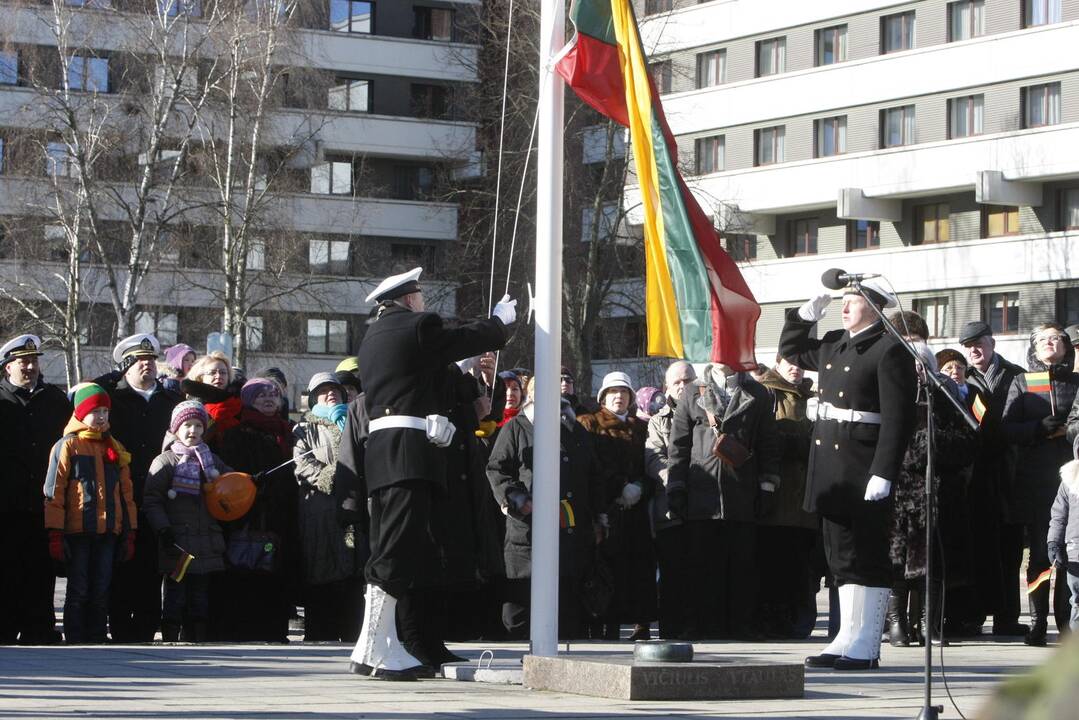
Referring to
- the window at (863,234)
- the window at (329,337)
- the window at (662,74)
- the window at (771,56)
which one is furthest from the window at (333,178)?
the window at (863,234)

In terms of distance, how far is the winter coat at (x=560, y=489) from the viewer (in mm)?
11891

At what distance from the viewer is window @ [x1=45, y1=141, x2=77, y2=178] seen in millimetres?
45034

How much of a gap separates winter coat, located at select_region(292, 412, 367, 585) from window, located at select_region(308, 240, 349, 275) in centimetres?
4787

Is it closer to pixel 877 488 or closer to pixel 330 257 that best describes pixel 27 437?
pixel 877 488

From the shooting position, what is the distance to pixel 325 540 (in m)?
12.2

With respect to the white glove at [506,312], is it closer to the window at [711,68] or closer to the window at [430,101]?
the window at [711,68]

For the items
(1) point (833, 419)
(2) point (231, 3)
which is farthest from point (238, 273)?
(1) point (833, 419)

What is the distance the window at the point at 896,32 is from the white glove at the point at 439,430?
163ft

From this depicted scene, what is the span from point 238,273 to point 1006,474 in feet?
125

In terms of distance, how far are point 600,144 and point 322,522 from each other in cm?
3636

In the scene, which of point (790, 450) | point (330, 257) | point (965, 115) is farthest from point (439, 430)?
point (330, 257)

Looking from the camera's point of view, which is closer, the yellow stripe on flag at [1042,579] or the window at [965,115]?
the yellow stripe on flag at [1042,579]

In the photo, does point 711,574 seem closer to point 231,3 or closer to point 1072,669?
point 1072,669

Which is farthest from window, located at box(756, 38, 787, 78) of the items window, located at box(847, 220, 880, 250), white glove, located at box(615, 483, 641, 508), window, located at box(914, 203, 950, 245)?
white glove, located at box(615, 483, 641, 508)
